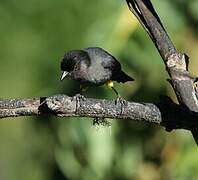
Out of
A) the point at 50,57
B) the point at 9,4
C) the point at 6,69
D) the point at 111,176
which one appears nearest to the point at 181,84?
the point at 111,176

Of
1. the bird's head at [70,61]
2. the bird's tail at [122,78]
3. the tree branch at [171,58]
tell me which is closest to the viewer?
the tree branch at [171,58]

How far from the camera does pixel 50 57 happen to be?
313 centimetres

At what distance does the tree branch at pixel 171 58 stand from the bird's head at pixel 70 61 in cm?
108

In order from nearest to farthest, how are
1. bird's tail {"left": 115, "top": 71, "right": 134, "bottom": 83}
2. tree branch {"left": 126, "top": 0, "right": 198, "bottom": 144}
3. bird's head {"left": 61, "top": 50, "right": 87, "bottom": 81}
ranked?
tree branch {"left": 126, "top": 0, "right": 198, "bottom": 144} → bird's tail {"left": 115, "top": 71, "right": 134, "bottom": 83} → bird's head {"left": 61, "top": 50, "right": 87, "bottom": 81}

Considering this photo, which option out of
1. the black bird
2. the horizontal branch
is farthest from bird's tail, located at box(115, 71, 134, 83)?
the horizontal branch

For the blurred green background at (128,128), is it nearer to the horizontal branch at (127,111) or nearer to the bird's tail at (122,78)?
the bird's tail at (122,78)

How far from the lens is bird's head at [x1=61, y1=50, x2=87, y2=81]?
2.33 meters

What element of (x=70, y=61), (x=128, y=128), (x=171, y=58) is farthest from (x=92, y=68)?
(x=171, y=58)

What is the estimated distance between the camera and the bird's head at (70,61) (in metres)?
2.33

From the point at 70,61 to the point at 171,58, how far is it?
1191 mm

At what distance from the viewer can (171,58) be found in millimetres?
1223

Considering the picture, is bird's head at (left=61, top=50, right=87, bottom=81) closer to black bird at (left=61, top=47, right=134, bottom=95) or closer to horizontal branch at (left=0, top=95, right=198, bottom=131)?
black bird at (left=61, top=47, right=134, bottom=95)

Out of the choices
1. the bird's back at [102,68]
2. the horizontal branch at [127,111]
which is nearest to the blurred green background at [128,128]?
the bird's back at [102,68]

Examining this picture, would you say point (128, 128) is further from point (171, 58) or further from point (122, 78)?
point (171, 58)
